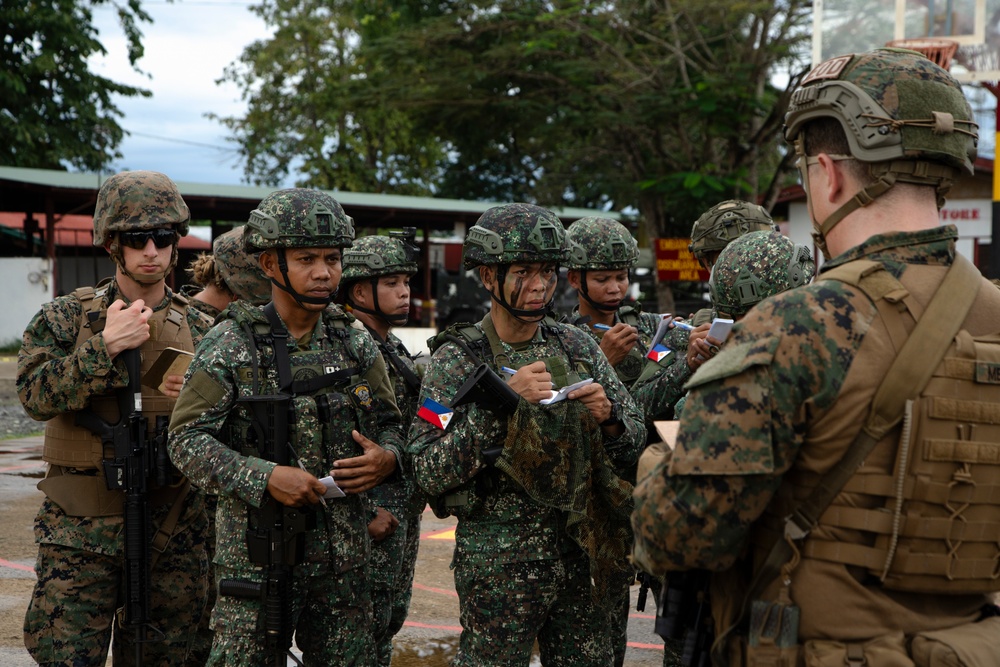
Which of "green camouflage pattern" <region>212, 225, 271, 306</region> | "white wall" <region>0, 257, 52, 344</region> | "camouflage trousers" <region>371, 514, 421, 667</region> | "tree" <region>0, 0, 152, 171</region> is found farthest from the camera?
"tree" <region>0, 0, 152, 171</region>

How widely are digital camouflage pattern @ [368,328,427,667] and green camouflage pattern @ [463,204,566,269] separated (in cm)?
92

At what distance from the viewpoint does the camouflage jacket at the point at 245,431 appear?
3662 millimetres

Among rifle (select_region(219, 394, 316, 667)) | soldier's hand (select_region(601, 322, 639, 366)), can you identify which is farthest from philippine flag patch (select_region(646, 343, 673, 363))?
rifle (select_region(219, 394, 316, 667))

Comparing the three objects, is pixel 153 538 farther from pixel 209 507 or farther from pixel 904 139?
A: pixel 904 139

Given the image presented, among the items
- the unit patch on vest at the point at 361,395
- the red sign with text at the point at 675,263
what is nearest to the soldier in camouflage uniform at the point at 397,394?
the unit patch on vest at the point at 361,395

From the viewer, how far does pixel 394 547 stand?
15.8 feet

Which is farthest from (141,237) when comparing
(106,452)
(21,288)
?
(21,288)

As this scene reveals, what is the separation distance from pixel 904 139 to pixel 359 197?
2423cm

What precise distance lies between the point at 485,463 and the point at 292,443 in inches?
29.2

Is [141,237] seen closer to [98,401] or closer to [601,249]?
[98,401]

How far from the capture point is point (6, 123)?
27.9 metres

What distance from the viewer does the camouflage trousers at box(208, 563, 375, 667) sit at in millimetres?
3648

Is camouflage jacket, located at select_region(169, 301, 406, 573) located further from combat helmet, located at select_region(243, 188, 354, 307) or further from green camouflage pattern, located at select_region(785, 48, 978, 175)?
green camouflage pattern, located at select_region(785, 48, 978, 175)

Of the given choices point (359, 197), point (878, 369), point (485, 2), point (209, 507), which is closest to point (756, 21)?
point (485, 2)
